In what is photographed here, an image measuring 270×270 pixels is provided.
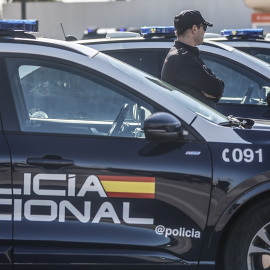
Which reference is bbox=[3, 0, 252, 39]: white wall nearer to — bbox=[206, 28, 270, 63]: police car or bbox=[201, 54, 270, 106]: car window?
bbox=[206, 28, 270, 63]: police car

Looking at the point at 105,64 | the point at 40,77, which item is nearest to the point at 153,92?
the point at 105,64

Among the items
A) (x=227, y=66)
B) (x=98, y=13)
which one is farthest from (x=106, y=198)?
(x=98, y=13)

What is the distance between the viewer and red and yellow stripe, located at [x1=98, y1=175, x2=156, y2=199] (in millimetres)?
4309

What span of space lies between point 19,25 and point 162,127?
1189 millimetres

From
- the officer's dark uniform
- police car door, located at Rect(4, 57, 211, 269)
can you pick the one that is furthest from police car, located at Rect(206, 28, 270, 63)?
police car door, located at Rect(4, 57, 211, 269)

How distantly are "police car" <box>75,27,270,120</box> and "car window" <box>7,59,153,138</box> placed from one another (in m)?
2.91

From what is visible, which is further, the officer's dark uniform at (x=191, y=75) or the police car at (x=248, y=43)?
the police car at (x=248, y=43)

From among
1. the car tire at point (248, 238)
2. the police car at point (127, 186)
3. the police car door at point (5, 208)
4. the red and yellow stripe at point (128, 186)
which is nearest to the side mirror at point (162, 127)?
the police car at point (127, 186)

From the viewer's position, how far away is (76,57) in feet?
14.8

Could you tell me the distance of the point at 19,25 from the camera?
16.2ft

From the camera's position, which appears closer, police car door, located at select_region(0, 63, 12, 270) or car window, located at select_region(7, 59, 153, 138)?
police car door, located at select_region(0, 63, 12, 270)

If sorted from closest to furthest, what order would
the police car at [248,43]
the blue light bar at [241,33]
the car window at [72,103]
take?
the car window at [72,103] < the police car at [248,43] < the blue light bar at [241,33]

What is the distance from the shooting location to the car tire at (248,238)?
4.39 m

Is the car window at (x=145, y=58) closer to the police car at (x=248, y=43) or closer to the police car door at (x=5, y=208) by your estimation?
the police car at (x=248, y=43)
